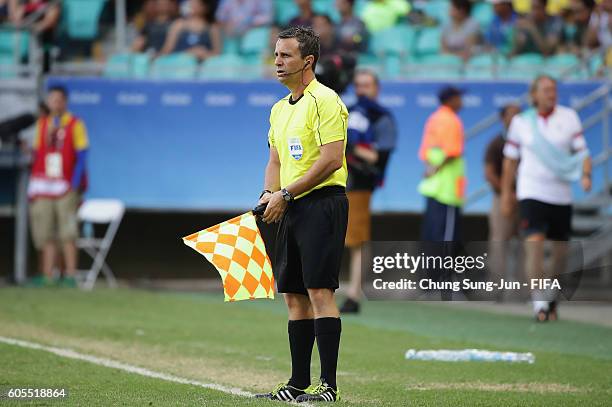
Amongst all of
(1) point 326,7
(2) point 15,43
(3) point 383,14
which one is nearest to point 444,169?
(3) point 383,14

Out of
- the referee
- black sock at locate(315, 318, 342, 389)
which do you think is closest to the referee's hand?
the referee

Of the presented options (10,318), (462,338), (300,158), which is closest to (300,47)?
(300,158)

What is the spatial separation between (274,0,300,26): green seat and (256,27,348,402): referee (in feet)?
40.6

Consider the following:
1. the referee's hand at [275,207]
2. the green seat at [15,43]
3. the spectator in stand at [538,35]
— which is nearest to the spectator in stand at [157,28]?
the green seat at [15,43]

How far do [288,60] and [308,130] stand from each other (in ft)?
1.30

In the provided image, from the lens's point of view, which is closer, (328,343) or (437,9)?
(328,343)

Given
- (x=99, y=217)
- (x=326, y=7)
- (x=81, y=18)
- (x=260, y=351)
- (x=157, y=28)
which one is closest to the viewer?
(x=260, y=351)

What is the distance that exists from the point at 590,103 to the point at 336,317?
1055cm

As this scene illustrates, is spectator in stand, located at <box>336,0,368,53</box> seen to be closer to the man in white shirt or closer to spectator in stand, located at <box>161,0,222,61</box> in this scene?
spectator in stand, located at <box>161,0,222,61</box>

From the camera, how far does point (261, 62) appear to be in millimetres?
18406

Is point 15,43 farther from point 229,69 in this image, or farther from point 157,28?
point 229,69

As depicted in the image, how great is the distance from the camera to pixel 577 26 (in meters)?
18.5

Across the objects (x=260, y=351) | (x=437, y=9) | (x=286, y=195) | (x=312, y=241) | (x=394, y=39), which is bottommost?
(x=260, y=351)

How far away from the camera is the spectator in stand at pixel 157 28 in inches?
739
